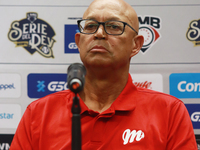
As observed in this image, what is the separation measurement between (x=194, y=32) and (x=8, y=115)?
1409mm

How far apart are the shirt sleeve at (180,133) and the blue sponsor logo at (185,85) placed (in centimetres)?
58

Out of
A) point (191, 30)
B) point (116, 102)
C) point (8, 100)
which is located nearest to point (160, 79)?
point (191, 30)

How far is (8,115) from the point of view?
1511 mm

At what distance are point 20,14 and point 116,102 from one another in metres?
1.00

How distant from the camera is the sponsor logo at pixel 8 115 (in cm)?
151

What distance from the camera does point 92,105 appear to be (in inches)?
39.2

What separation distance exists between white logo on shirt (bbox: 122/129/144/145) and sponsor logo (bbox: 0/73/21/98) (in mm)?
923

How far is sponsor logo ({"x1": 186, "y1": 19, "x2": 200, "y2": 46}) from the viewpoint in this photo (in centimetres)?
150

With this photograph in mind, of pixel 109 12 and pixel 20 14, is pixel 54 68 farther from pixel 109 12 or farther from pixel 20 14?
pixel 109 12

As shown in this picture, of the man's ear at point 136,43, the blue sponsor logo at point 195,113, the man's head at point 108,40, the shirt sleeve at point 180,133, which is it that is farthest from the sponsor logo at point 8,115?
the blue sponsor logo at point 195,113

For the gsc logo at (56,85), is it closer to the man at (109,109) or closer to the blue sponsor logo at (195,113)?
the man at (109,109)

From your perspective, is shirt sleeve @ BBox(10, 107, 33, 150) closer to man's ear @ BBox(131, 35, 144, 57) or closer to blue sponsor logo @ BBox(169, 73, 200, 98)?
man's ear @ BBox(131, 35, 144, 57)

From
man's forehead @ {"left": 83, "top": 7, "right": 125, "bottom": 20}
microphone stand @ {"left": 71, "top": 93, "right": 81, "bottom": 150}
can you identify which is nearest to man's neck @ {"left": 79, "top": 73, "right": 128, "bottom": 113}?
man's forehead @ {"left": 83, "top": 7, "right": 125, "bottom": 20}

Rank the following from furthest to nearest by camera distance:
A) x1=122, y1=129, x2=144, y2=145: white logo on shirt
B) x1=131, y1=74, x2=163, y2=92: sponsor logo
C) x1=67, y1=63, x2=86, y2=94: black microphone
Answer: x1=131, y1=74, x2=163, y2=92: sponsor logo, x1=122, y1=129, x2=144, y2=145: white logo on shirt, x1=67, y1=63, x2=86, y2=94: black microphone
